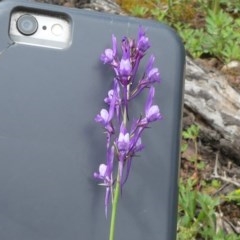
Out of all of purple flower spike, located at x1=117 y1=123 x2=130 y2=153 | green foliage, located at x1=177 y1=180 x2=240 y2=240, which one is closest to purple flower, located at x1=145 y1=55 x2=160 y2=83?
purple flower spike, located at x1=117 y1=123 x2=130 y2=153

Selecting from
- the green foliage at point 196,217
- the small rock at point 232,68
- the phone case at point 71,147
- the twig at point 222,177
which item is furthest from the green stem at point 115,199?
the small rock at point 232,68

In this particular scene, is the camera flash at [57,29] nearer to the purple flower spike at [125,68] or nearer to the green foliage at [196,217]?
the purple flower spike at [125,68]

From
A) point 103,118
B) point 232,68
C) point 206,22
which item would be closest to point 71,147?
point 103,118

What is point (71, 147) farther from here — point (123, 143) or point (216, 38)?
point (216, 38)

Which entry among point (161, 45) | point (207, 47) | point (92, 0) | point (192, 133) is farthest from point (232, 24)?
point (161, 45)

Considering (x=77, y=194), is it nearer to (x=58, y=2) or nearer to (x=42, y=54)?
(x=42, y=54)

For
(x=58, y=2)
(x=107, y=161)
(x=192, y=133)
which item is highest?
(x=107, y=161)

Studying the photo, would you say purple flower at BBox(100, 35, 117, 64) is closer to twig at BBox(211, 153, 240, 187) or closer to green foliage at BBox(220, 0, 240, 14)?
twig at BBox(211, 153, 240, 187)
